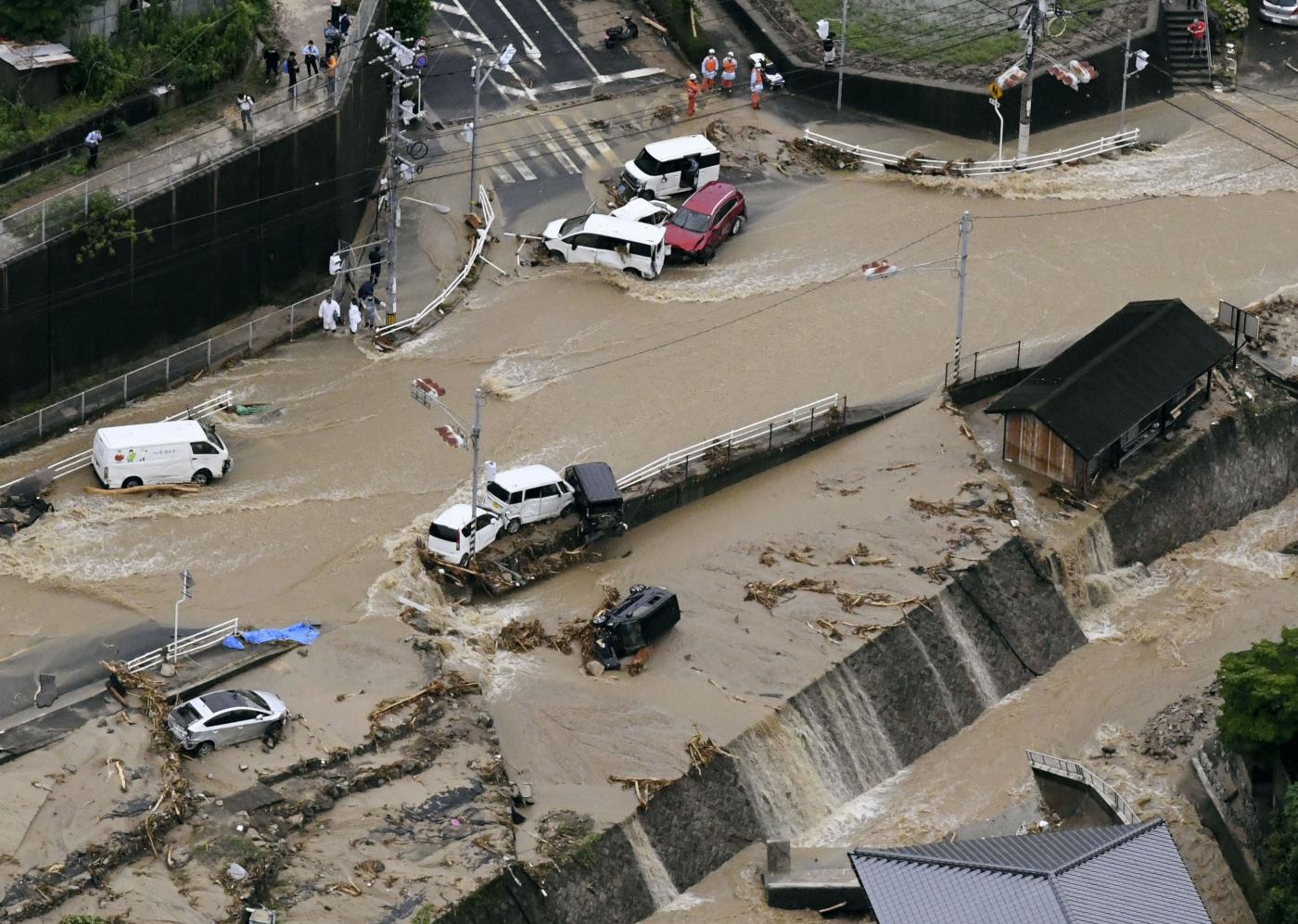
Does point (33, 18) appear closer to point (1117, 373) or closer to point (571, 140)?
point (571, 140)

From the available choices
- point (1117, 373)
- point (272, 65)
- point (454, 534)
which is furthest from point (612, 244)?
point (454, 534)

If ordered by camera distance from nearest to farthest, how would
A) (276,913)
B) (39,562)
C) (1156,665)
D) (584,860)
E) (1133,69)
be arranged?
(276,913)
(584,860)
(39,562)
(1156,665)
(1133,69)

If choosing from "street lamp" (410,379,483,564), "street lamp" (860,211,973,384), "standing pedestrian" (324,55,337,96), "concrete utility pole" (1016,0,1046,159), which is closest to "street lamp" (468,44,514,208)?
"standing pedestrian" (324,55,337,96)

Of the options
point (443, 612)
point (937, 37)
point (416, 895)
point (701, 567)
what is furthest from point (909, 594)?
point (937, 37)

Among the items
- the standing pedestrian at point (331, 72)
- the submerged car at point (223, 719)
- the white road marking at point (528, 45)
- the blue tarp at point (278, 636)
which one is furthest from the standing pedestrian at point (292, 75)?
the submerged car at point (223, 719)

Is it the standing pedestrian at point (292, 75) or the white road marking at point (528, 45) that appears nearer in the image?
the standing pedestrian at point (292, 75)

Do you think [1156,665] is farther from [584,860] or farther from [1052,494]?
[584,860]

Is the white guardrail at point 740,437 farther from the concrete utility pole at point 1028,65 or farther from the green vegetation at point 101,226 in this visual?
the concrete utility pole at point 1028,65
